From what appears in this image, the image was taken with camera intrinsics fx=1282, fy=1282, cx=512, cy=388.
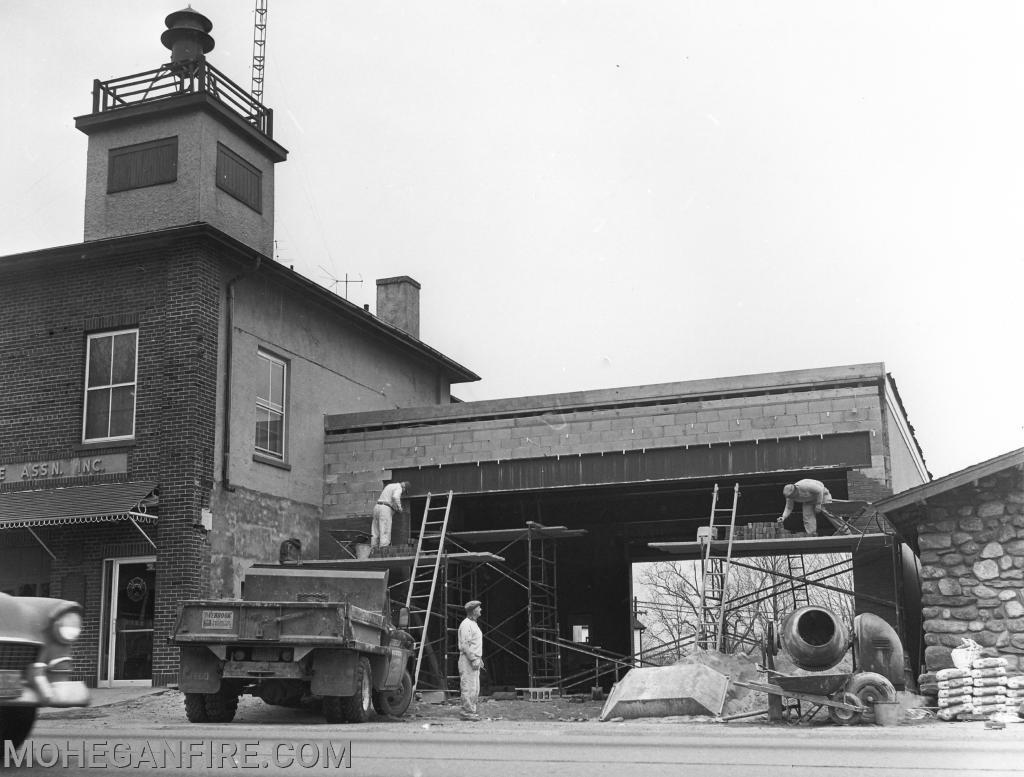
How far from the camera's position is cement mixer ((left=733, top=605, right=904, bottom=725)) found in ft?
51.5

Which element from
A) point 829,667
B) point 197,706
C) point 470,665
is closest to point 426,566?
point 470,665

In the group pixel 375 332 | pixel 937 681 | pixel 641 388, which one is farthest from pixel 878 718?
pixel 375 332

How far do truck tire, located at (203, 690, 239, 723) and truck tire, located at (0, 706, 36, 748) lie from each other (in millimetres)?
8419

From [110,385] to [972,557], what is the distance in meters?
15.5

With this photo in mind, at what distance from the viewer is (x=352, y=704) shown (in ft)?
53.2

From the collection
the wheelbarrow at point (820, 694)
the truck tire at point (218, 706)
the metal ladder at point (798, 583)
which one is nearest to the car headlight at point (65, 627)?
the truck tire at point (218, 706)

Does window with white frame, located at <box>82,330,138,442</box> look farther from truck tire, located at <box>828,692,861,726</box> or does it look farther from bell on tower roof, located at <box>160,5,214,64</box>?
truck tire, located at <box>828,692,861,726</box>

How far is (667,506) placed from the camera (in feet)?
97.7

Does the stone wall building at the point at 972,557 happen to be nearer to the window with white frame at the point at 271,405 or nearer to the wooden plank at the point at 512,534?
the wooden plank at the point at 512,534

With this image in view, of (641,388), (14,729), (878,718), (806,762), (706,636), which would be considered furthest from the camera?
(641,388)

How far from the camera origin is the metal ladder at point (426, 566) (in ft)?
76.4

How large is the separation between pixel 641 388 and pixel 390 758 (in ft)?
50.7

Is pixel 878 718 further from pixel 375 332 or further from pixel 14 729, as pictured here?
pixel 375 332

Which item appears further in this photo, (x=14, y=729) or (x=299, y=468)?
(x=299, y=468)
